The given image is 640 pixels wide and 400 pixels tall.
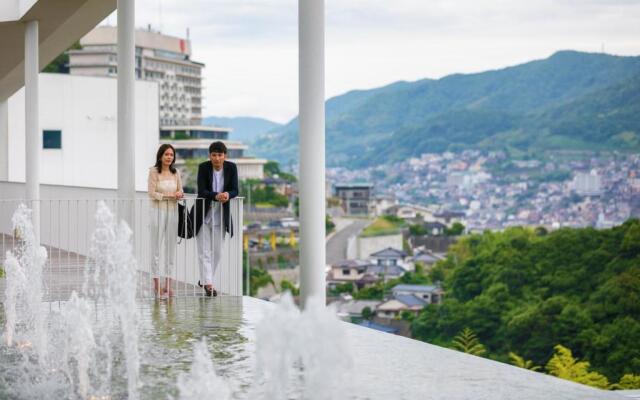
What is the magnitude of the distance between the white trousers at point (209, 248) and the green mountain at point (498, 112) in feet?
286

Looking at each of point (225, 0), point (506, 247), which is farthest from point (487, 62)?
point (506, 247)

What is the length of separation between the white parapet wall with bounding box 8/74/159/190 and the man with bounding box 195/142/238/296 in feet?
60.1

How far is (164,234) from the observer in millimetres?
10852

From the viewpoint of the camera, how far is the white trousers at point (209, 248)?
10.8 metres

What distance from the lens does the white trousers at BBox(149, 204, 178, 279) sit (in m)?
10.7

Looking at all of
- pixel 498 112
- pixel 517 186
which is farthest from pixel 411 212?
pixel 498 112

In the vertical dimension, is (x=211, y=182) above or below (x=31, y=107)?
below

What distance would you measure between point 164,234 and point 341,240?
319 ft

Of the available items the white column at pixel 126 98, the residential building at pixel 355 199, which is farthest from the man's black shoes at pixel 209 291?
the residential building at pixel 355 199

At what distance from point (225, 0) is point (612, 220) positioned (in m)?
64.5

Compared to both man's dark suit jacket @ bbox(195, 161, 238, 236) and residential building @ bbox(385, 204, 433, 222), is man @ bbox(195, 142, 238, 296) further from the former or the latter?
residential building @ bbox(385, 204, 433, 222)

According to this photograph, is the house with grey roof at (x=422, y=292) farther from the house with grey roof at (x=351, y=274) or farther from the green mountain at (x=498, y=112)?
the green mountain at (x=498, y=112)

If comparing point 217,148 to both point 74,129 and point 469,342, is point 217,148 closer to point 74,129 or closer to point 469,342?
point 74,129

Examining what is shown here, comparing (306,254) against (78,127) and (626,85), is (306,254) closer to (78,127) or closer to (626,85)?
(78,127)
